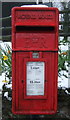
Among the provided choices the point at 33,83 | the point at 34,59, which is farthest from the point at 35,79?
the point at 34,59

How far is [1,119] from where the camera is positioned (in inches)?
147

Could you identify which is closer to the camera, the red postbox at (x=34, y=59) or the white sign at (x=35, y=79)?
the red postbox at (x=34, y=59)

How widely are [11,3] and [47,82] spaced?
7575mm

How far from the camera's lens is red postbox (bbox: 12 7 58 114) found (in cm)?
316

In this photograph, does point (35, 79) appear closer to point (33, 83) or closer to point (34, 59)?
point (33, 83)

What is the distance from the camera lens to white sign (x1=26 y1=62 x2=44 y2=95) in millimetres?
3275

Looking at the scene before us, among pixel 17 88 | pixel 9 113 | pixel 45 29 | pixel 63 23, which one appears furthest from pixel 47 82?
pixel 63 23

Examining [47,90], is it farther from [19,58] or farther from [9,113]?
[9,113]

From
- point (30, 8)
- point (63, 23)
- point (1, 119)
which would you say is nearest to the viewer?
point (30, 8)

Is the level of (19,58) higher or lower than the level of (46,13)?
lower

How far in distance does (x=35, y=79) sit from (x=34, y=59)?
10.5 inches

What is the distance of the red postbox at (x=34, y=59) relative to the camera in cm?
316

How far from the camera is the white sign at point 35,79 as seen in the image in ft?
10.7

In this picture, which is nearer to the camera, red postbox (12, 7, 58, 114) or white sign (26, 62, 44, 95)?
red postbox (12, 7, 58, 114)
